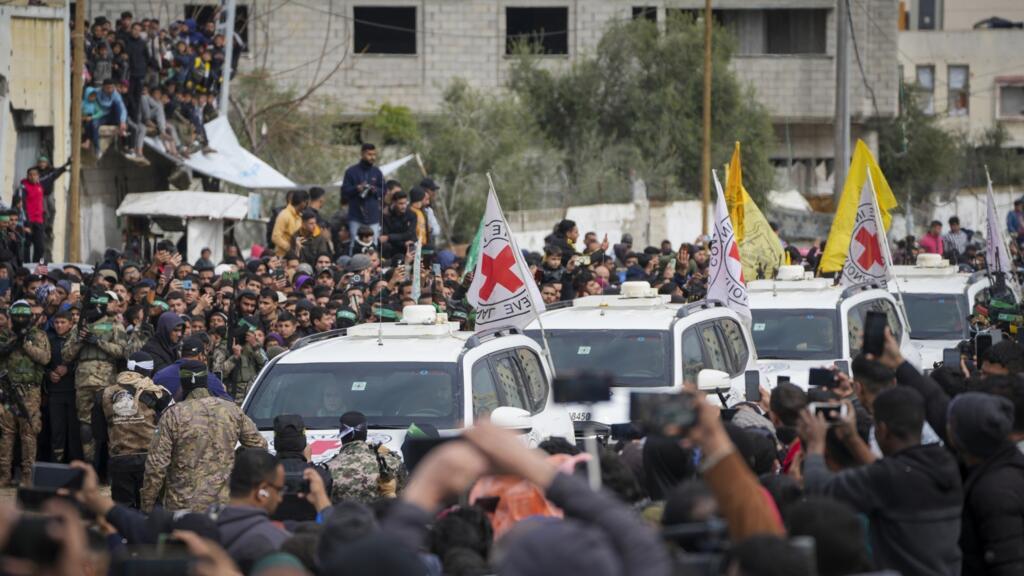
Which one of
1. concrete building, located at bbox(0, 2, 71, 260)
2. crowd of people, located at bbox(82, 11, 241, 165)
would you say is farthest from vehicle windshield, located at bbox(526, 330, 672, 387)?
crowd of people, located at bbox(82, 11, 241, 165)

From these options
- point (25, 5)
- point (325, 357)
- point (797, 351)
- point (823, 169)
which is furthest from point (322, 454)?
point (823, 169)

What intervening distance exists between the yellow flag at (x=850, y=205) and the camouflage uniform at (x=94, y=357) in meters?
8.04

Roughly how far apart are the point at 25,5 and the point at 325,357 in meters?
13.6

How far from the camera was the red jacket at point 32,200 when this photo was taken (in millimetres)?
20297

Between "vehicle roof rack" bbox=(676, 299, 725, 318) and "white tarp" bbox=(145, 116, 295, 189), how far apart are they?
1288cm

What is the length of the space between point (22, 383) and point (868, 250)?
8.15 meters

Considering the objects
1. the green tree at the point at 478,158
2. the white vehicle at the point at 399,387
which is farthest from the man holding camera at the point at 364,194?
the green tree at the point at 478,158

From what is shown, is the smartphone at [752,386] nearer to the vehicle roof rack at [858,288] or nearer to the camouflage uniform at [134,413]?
the camouflage uniform at [134,413]

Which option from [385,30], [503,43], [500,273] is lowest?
[500,273]

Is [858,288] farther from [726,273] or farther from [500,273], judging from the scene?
[500,273]

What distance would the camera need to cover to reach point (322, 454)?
988 cm

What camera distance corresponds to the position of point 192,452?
959 cm

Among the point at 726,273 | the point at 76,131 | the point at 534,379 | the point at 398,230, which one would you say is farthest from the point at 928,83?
the point at 534,379

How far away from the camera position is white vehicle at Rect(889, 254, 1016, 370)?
18.0 m
